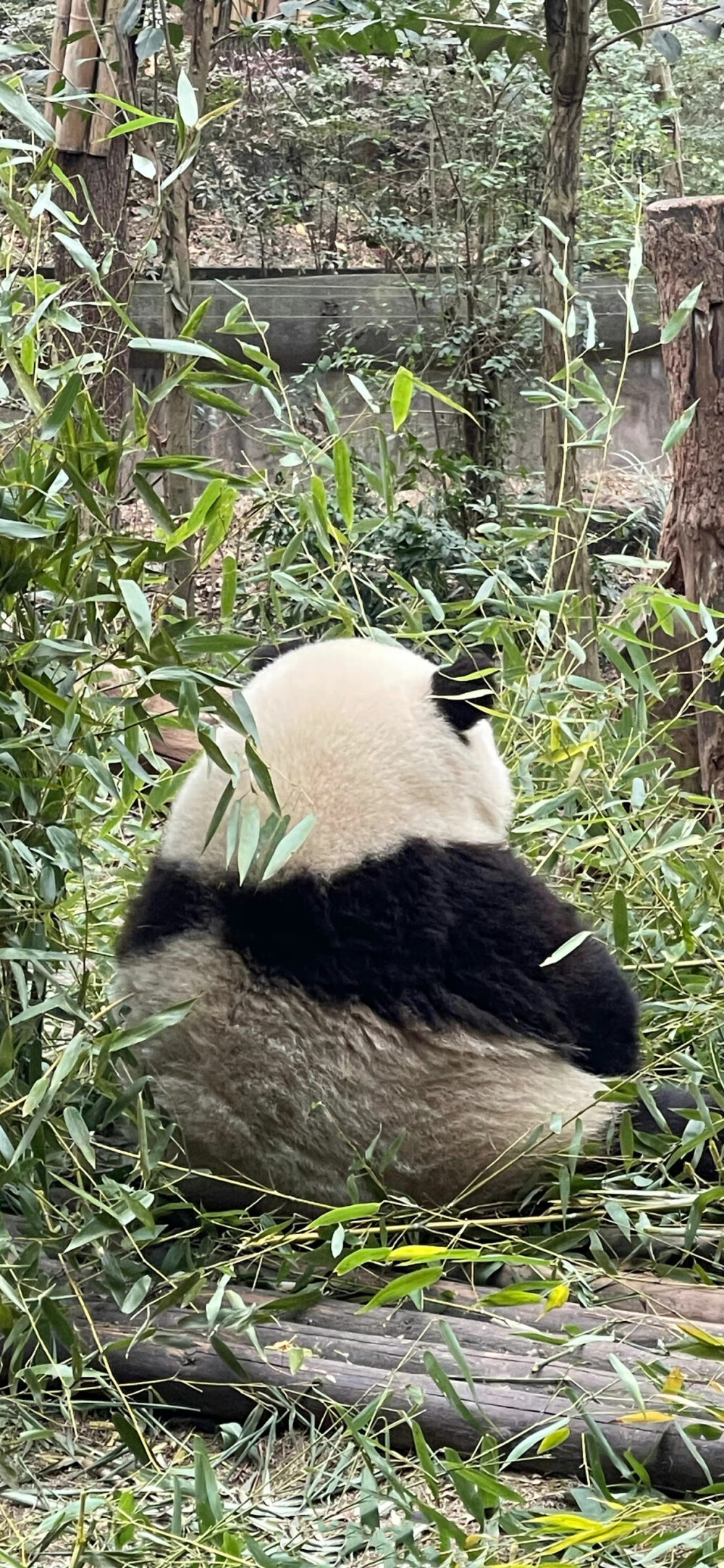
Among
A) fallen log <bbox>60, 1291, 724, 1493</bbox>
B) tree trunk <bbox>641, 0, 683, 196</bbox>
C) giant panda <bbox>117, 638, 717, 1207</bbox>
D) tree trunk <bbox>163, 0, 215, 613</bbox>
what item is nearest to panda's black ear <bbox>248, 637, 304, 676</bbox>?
giant panda <bbox>117, 638, 717, 1207</bbox>

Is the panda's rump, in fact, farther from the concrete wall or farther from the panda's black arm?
the concrete wall

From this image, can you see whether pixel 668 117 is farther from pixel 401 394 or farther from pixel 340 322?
pixel 401 394

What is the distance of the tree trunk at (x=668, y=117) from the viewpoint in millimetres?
6582

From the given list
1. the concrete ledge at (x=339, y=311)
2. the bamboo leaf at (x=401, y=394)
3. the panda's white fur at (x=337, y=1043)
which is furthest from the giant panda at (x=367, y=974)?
the concrete ledge at (x=339, y=311)

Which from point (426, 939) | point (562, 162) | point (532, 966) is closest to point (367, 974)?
point (426, 939)

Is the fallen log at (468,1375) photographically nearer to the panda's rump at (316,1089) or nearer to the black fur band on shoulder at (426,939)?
the panda's rump at (316,1089)

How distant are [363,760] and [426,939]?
25cm

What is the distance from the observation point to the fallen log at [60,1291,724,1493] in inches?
56.4

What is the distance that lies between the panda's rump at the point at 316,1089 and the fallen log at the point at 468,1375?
0.20 meters

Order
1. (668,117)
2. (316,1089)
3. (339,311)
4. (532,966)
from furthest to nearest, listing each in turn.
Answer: (668,117) < (339,311) < (532,966) < (316,1089)

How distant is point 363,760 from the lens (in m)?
1.93

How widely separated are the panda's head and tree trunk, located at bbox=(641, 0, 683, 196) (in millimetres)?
5209

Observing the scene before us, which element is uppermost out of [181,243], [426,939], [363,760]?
[181,243]

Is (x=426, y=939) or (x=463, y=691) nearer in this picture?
(x=426, y=939)
